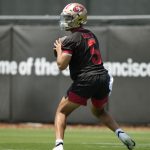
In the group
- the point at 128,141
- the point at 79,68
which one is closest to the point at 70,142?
the point at 128,141

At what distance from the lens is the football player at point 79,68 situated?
9672 mm

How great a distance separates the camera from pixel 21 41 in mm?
17891

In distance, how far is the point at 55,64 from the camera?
58.0 ft

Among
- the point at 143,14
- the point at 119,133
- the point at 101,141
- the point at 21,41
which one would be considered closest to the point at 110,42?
the point at 143,14

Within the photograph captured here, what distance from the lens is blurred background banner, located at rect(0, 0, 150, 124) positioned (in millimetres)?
17344

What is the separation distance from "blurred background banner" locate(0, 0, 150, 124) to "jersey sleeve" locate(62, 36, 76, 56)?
7705mm

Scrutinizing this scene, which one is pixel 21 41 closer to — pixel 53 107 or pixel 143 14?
pixel 53 107

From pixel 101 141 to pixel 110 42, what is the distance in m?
5.42

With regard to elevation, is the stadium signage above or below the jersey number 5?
below

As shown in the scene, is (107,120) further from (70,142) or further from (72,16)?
(70,142)

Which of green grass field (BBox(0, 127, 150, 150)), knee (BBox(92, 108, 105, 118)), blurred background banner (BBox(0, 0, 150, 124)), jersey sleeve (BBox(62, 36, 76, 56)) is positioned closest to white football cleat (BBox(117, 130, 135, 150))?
knee (BBox(92, 108, 105, 118))

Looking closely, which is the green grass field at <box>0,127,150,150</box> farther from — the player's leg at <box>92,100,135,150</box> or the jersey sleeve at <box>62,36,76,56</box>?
the jersey sleeve at <box>62,36,76,56</box>

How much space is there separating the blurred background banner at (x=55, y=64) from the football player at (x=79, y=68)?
723 cm

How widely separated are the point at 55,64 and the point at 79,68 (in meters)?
7.87
